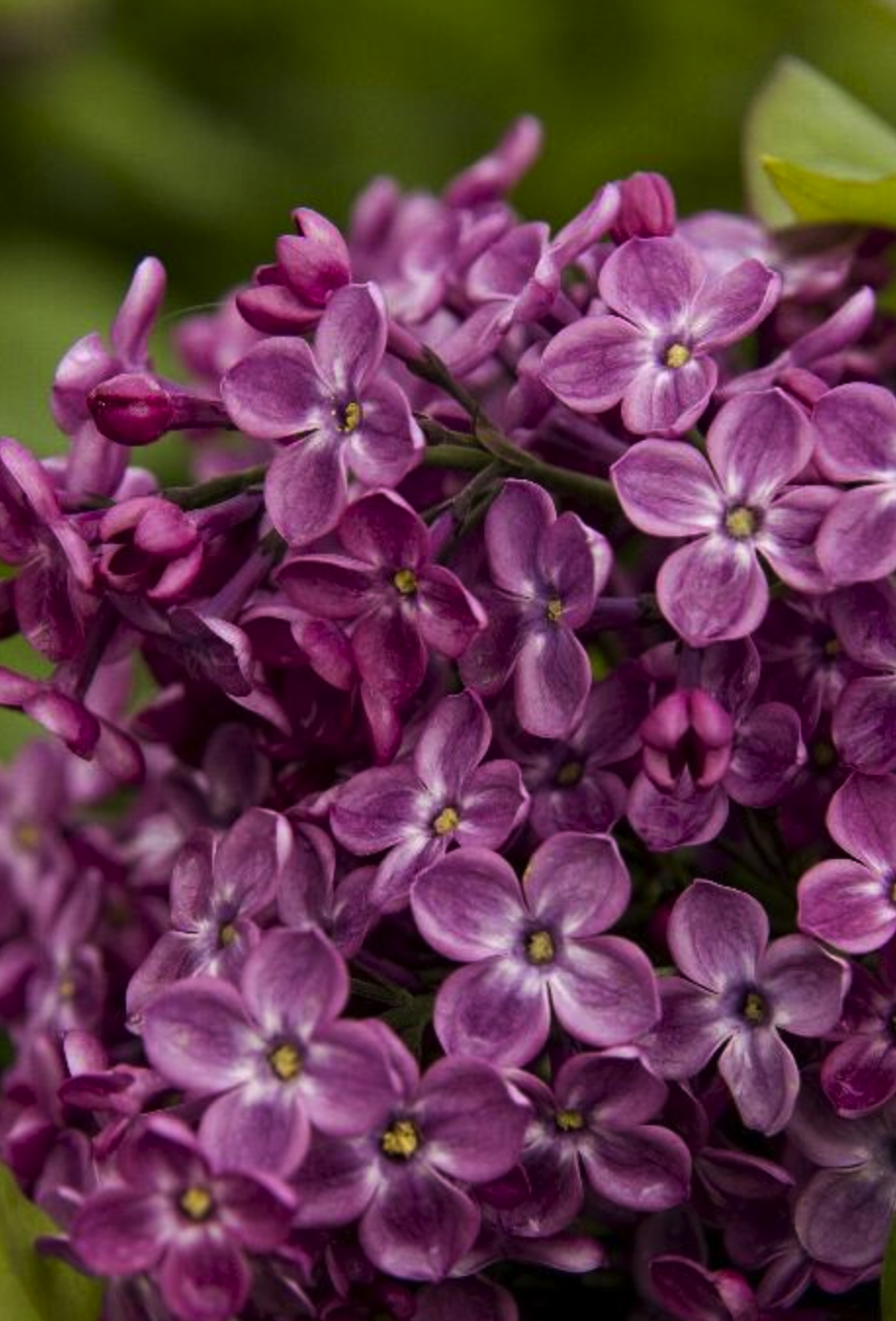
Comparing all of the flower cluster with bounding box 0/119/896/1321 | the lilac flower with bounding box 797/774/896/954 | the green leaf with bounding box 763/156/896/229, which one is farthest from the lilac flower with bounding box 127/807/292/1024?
the green leaf with bounding box 763/156/896/229

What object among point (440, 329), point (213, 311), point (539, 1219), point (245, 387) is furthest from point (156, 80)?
point (539, 1219)

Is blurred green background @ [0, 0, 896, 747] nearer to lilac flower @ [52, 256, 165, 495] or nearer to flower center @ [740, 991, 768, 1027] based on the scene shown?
lilac flower @ [52, 256, 165, 495]

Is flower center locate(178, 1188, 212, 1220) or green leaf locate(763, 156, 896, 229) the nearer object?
flower center locate(178, 1188, 212, 1220)

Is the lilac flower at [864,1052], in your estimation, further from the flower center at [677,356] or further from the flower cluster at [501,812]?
the flower center at [677,356]

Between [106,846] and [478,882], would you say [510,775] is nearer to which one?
[478,882]

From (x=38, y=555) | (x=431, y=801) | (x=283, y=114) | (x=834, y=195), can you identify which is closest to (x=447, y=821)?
(x=431, y=801)

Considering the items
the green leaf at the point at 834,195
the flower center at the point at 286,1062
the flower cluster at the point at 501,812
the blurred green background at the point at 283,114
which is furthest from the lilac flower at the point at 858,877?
the blurred green background at the point at 283,114
